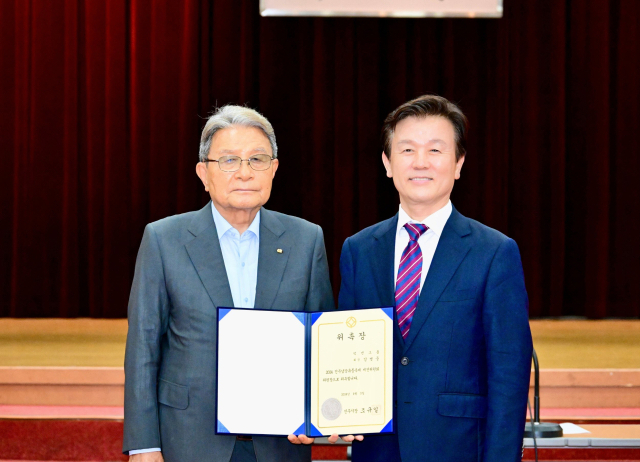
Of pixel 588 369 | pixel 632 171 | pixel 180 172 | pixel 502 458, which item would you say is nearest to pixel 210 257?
pixel 502 458

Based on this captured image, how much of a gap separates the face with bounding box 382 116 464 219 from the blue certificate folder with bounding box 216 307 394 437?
11.3 inches

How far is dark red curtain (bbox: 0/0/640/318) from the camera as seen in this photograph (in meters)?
5.30

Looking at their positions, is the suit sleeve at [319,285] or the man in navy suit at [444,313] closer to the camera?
the man in navy suit at [444,313]

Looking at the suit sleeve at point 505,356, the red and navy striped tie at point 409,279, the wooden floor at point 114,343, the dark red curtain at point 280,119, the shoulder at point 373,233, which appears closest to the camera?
the suit sleeve at point 505,356

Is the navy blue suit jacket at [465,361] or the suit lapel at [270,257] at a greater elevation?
the suit lapel at [270,257]

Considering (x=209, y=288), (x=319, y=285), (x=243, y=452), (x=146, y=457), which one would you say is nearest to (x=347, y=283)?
(x=319, y=285)

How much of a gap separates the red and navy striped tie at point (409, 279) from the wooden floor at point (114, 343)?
2.30 metres

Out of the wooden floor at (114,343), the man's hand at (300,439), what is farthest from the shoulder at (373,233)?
the wooden floor at (114,343)

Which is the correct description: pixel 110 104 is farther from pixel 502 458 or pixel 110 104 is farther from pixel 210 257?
pixel 502 458

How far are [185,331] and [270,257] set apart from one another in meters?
0.26

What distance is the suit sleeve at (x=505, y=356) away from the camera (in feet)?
4.92

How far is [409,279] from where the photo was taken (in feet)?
5.32

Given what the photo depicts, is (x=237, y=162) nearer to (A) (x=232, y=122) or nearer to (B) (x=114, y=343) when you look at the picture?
(A) (x=232, y=122)

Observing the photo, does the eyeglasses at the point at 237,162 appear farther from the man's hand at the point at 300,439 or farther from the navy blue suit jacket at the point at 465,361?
the man's hand at the point at 300,439
